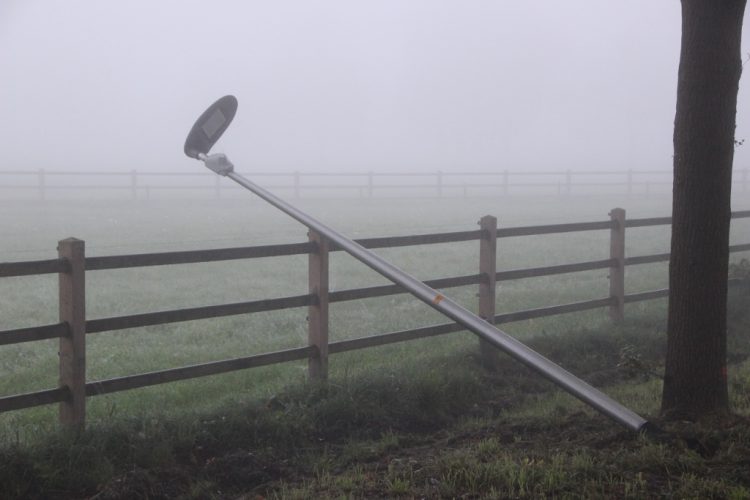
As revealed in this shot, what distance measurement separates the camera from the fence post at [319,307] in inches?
266

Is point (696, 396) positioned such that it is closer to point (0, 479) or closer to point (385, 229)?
point (0, 479)

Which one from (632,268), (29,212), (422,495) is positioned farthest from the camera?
(29,212)

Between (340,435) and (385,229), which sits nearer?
(340,435)

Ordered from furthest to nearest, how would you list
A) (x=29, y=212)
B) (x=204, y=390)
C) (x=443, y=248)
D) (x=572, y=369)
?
1. (x=29, y=212)
2. (x=443, y=248)
3. (x=572, y=369)
4. (x=204, y=390)

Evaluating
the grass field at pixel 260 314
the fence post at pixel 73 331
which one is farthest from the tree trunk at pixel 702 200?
the fence post at pixel 73 331

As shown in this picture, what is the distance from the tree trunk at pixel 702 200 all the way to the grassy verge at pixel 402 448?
0.40 m

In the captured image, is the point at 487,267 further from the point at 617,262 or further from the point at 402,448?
the point at 402,448

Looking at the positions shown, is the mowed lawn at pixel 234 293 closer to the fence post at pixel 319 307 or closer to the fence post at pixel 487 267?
the fence post at pixel 319 307

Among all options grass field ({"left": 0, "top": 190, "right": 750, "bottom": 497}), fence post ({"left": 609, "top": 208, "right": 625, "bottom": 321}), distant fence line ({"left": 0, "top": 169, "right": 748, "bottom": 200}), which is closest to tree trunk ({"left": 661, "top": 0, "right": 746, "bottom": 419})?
grass field ({"left": 0, "top": 190, "right": 750, "bottom": 497})

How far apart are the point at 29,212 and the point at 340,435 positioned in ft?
73.5

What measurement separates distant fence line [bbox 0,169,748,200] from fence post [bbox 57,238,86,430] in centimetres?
2692

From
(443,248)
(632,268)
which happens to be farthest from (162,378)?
(443,248)

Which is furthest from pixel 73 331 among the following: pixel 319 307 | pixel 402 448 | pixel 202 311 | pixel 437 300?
pixel 437 300

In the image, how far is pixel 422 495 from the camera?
4266 millimetres
